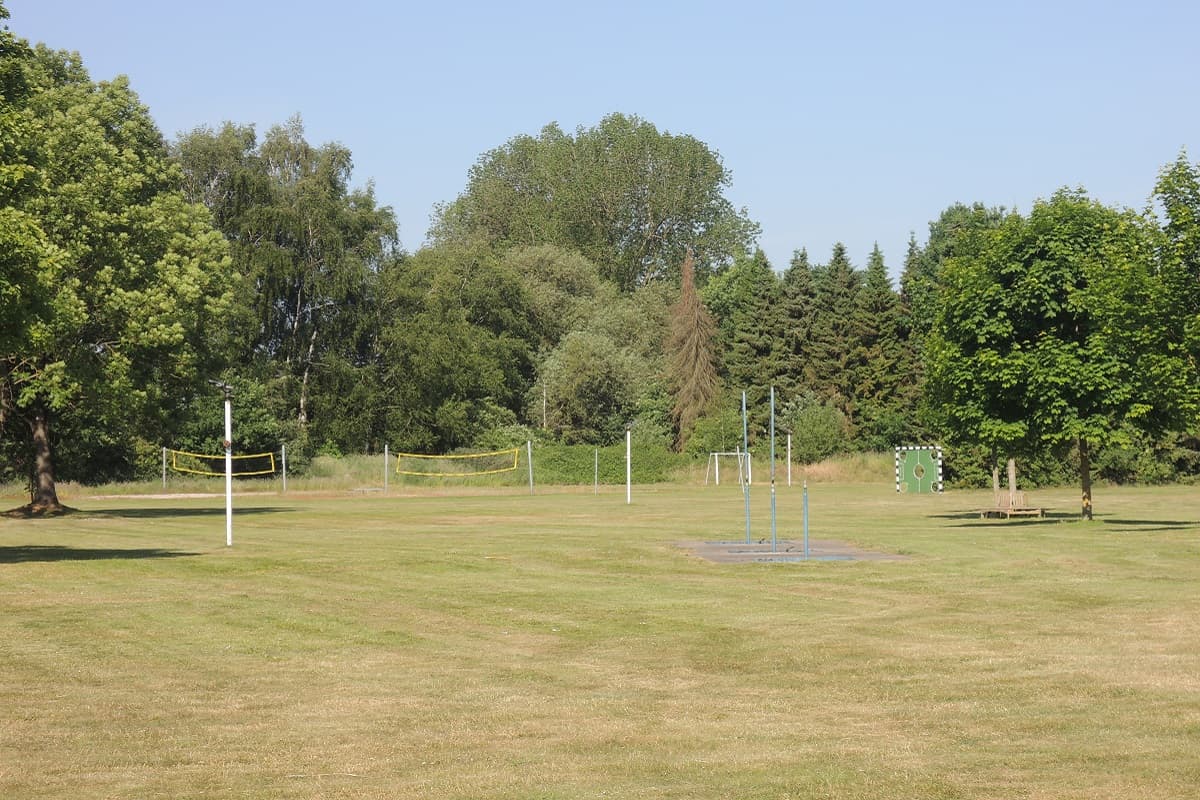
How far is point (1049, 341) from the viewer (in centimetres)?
4431

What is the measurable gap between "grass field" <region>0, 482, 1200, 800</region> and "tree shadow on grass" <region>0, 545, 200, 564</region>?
22 centimetres

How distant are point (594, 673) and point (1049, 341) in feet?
100

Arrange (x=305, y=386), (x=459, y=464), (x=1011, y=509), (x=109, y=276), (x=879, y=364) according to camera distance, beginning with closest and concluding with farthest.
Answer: (x=1011, y=509)
(x=109, y=276)
(x=459, y=464)
(x=305, y=386)
(x=879, y=364)

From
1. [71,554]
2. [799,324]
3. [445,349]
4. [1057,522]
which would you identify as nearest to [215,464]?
[445,349]

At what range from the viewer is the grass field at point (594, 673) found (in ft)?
37.3

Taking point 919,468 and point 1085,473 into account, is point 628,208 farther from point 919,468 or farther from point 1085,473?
point 1085,473

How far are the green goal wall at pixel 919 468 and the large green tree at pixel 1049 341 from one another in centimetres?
3382

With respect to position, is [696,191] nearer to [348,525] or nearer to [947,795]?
[348,525]

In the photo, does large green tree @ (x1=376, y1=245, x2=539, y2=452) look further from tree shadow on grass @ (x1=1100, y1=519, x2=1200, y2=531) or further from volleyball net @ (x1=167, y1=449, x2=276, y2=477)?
tree shadow on grass @ (x1=1100, y1=519, x2=1200, y2=531)

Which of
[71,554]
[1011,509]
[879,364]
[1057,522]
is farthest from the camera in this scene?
[879,364]

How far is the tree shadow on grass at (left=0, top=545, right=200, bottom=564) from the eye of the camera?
32.2m

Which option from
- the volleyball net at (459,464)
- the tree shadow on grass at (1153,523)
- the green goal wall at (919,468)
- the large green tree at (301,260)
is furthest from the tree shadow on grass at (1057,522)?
the large green tree at (301,260)

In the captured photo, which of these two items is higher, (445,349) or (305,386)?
Answer: (445,349)

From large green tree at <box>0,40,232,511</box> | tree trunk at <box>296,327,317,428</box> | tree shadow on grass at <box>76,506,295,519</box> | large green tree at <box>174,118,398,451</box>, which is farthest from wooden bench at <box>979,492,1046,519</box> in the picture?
tree trunk at <box>296,327,317,428</box>
